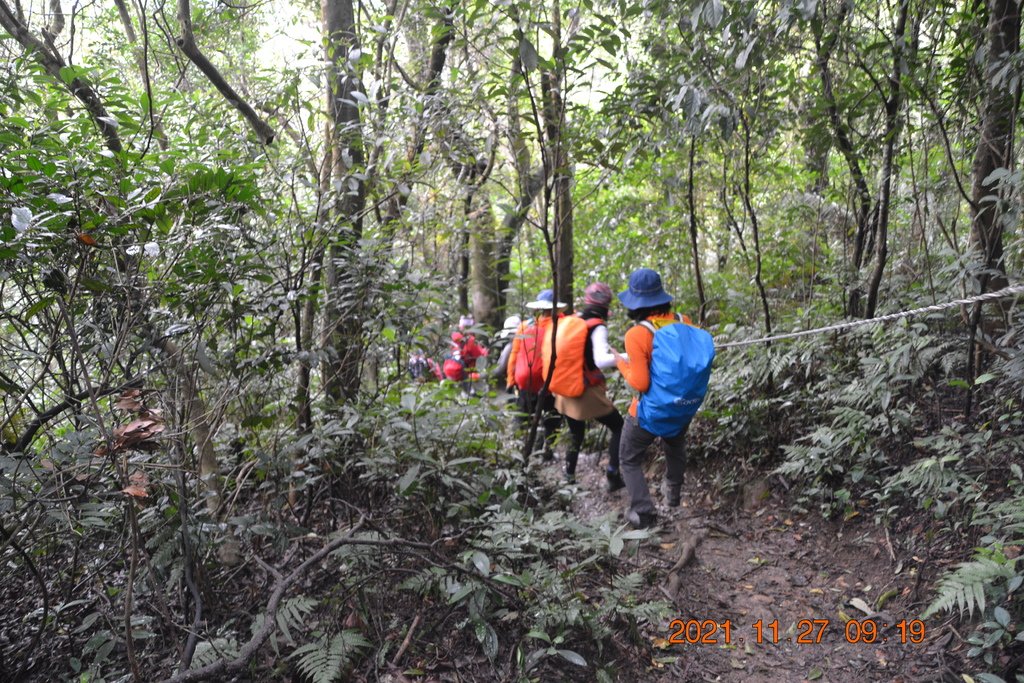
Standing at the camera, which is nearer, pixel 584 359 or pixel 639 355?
pixel 639 355

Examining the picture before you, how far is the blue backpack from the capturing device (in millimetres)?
4871

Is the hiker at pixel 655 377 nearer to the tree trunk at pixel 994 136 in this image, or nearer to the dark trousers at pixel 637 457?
the dark trousers at pixel 637 457

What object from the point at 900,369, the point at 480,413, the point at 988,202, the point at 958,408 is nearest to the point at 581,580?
the point at 480,413

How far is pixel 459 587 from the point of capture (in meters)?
3.39

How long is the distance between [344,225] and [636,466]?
9.56 feet

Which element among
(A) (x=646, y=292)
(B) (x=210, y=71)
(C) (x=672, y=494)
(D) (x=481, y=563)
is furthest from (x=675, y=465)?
(B) (x=210, y=71)

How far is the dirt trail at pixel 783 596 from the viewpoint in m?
3.60

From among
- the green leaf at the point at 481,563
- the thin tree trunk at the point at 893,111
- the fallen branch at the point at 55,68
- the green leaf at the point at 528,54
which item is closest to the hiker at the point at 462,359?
the green leaf at the point at 481,563

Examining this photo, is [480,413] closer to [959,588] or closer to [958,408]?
[959,588]

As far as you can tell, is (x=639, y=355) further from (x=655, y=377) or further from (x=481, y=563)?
(x=481, y=563)

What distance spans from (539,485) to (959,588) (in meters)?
2.58
